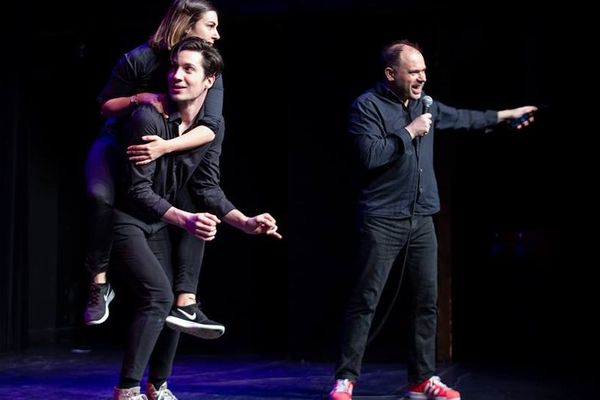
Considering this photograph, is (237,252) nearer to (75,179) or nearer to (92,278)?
(75,179)

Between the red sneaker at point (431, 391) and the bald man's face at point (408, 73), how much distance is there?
126 centimetres

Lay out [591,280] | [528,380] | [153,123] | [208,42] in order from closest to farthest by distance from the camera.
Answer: [153,123] → [208,42] → [528,380] → [591,280]

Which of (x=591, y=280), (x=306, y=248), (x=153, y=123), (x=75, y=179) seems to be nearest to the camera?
(x=153, y=123)

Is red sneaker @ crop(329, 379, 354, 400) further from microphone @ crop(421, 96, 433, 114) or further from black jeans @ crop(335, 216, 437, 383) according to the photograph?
microphone @ crop(421, 96, 433, 114)

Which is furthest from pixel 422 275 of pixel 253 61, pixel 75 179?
pixel 75 179

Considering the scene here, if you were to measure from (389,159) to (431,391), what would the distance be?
1032 mm

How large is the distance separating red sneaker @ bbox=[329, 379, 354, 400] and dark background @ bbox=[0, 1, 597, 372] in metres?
1.45

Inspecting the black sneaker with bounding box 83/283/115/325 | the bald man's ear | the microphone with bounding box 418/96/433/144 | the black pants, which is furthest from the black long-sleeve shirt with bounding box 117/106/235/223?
the microphone with bounding box 418/96/433/144

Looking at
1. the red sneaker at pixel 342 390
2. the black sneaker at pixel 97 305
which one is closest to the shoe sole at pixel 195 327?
the black sneaker at pixel 97 305

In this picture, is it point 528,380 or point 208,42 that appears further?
point 528,380

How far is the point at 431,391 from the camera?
3697mm

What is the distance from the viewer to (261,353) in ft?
18.5

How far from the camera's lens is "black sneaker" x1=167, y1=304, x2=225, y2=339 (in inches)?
126

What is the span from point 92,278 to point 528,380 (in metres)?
2.29
